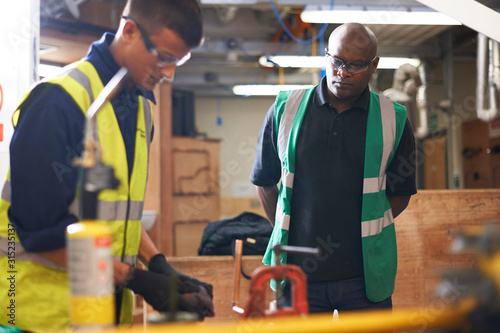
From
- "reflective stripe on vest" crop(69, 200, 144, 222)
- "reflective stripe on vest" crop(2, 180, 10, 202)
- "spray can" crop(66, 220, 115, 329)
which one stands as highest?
"reflective stripe on vest" crop(2, 180, 10, 202)

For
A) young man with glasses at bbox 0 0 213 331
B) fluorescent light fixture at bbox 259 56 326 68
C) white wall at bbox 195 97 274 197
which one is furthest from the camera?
white wall at bbox 195 97 274 197

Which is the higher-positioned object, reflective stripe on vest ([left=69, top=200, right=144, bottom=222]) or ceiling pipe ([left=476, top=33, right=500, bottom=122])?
ceiling pipe ([left=476, top=33, right=500, bottom=122])

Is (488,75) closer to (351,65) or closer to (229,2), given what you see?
(351,65)

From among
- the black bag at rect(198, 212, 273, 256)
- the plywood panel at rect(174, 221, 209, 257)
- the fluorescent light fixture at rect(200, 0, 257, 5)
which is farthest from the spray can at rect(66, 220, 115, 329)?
the plywood panel at rect(174, 221, 209, 257)

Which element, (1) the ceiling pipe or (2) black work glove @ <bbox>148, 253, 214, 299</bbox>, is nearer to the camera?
(2) black work glove @ <bbox>148, 253, 214, 299</bbox>

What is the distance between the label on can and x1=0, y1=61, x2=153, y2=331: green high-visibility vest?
0.21 metres

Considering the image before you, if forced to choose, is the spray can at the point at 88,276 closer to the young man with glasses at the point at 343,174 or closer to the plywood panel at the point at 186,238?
the young man with glasses at the point at 343,174

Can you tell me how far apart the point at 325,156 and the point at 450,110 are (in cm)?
585

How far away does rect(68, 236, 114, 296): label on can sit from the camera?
96cm

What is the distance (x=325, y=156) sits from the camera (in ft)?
6.59

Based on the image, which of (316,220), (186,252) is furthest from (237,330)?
(186,252)

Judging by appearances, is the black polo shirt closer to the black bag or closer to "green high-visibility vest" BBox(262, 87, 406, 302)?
"green high-visibility vest" BBox(262, 87, 406, 302)

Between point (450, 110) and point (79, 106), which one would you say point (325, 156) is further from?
point (450, 110)

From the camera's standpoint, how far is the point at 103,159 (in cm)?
134
